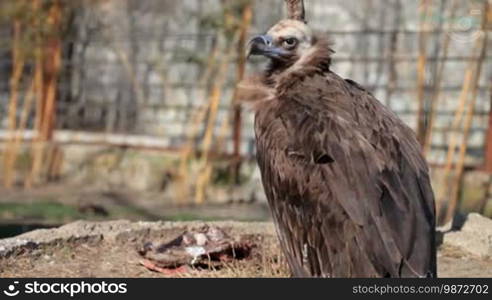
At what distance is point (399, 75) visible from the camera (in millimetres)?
10875

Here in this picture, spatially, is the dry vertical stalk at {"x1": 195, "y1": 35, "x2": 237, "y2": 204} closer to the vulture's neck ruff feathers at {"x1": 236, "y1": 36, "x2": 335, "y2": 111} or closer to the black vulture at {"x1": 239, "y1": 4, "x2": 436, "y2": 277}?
the vulture's neck ruff feathers at {"x1": 236, "y1": 36, "x2": 335, "y2": 111}

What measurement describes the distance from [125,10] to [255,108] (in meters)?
9.02

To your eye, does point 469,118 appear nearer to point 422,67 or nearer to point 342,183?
point 422,67

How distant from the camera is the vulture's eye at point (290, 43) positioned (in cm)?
425

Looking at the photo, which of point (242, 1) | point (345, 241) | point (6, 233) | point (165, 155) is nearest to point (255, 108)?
point (345, 241)

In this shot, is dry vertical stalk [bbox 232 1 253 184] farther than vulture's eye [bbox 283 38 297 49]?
Yes

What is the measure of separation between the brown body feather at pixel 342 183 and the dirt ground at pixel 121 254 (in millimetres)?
1013

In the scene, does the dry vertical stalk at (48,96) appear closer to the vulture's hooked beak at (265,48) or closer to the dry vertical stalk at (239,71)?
the dry vertical stalk at (239,71)

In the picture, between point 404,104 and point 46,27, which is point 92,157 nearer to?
point 46,27

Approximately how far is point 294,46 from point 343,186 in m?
0.80

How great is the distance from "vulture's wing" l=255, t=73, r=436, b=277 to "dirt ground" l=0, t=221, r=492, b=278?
100 centimetres

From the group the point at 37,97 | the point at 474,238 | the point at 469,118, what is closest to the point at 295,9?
the point at 474,238

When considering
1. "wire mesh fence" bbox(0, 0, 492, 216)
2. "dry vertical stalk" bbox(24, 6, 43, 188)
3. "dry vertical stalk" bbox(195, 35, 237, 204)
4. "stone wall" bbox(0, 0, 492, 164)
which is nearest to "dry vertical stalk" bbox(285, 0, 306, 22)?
"wire mesh fence" bbox(0, 0, 492, 216)

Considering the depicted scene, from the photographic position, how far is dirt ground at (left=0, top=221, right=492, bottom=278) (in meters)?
5.07
